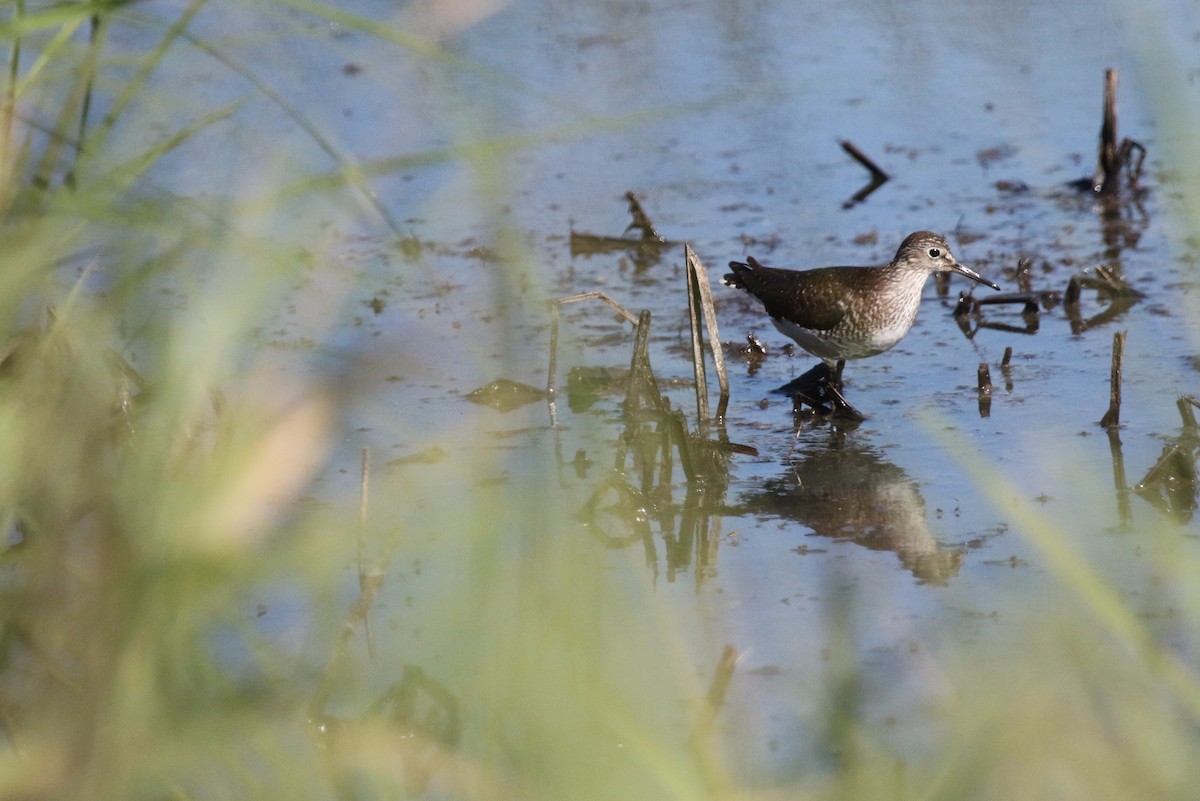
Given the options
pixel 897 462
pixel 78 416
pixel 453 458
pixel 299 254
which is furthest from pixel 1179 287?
pixel 78 416

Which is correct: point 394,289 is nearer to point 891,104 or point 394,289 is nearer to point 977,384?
point 977,384

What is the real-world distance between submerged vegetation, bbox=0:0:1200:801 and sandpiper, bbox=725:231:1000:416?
1937 millimetres

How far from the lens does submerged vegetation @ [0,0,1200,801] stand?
2600 mm

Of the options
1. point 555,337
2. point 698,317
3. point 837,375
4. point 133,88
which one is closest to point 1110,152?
point 837,375

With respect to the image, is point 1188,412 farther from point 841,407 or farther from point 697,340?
point 697,340

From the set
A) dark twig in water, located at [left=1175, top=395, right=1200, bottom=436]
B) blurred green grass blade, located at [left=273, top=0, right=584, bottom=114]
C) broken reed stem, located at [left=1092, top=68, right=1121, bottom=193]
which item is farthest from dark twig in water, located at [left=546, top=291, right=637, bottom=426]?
broken reed stem, located at [left=1092, top=68, right=1121, bottom=193]

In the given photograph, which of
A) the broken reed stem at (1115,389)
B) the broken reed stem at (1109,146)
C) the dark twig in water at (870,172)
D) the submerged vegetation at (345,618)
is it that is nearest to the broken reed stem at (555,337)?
the submerged vegetation at (345,618)

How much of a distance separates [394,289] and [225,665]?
4904 millimetres

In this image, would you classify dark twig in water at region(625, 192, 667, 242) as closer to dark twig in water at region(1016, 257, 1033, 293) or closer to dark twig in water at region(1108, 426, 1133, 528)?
dark twig in water at region(1016, 257, 1033, 293)

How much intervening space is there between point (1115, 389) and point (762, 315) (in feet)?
7.84

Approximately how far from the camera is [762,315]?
7.93 meters

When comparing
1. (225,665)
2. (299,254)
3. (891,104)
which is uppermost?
(891,104)

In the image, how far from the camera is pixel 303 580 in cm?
335

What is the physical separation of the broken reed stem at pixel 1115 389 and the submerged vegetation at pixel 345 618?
112 centimetres
